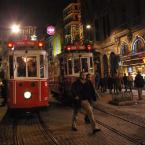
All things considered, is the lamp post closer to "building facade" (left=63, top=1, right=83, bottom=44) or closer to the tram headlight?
"building facade" (left=63, top=1, right=83, bottom=44)

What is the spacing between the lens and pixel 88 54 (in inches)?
851

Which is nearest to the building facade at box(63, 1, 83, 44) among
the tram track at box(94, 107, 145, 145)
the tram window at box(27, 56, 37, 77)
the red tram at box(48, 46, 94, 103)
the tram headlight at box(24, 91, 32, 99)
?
the red tram at box(48, 46, 94, 103)

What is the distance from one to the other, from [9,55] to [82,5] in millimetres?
37762

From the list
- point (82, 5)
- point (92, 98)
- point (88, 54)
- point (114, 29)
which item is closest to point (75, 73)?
point (88, 54)

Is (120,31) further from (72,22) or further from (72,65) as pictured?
(72,22)

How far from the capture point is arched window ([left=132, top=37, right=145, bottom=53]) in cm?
3212

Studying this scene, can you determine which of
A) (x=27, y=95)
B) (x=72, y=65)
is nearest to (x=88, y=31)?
(x=72, y=65)

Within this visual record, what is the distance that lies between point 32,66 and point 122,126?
468 cm

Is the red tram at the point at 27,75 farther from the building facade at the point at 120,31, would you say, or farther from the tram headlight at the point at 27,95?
the building facade at the point at 120,31

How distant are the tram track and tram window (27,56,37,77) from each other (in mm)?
3137

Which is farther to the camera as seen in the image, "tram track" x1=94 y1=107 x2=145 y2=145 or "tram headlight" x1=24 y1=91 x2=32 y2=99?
"tram headlight" x1=24 y1=91 x2=32 y2=99

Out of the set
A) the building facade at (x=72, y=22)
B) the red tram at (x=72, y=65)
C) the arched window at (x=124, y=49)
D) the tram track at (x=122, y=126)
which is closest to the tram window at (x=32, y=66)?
the tram track at (x=122, y=126)

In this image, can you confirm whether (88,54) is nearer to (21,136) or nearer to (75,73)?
(75,73)

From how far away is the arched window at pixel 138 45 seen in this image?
32125 mm
